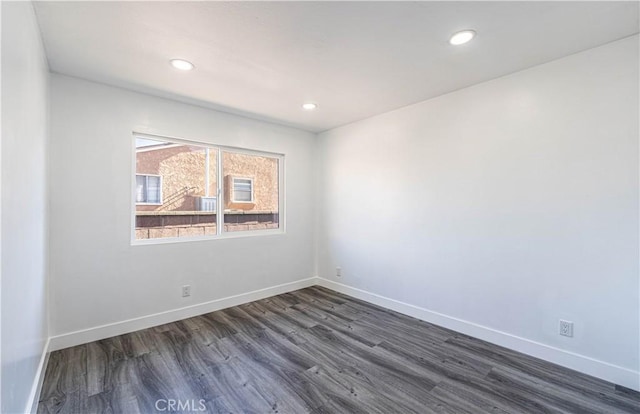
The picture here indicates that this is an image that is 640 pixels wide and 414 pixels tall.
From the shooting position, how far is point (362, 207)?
3.78 meters

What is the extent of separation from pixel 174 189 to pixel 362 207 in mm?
2331

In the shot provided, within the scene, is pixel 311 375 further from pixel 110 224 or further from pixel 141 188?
pixel 141 188

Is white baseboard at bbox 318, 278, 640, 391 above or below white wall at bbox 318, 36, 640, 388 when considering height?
below

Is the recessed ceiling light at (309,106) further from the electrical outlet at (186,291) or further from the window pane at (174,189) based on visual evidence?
the electrical outlet at (186,291)

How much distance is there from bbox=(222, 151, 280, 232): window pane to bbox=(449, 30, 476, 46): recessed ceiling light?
2.72 metres

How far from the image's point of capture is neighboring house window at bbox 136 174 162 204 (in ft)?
9.57

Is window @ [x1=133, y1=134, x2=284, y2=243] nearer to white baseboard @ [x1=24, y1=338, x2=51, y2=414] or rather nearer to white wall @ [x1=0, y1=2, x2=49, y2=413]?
white wall @ [x1=0, y1=2, x2=49, y2=413]

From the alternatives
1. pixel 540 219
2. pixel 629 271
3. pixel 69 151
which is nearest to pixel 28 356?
pixel 69 151

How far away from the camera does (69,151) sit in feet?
8.18

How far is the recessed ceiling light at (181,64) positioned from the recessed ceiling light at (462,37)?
2029mm

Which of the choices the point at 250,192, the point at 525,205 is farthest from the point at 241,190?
the point at 525,205

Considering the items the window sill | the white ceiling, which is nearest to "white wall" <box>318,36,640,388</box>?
the white ceiling

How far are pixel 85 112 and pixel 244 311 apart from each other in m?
2.61

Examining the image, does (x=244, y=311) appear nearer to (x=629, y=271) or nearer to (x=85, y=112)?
(x=85, y=112)
